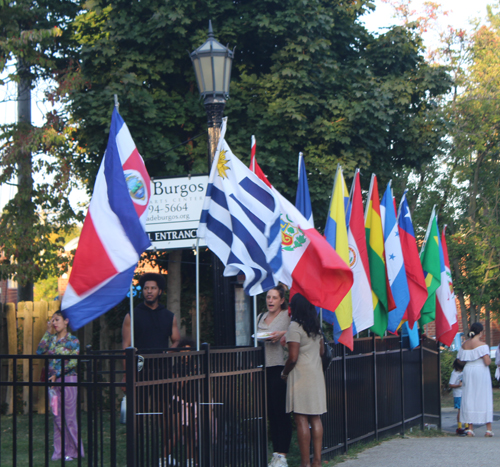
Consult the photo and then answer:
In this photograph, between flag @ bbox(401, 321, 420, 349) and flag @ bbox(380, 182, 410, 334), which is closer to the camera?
flag @ bbox(380, 182, 410, 334)

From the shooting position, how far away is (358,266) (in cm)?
886

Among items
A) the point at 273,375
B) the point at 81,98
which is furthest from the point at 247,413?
the point at 81,98

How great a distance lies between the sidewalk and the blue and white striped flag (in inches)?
106

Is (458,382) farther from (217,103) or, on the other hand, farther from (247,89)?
(217,103)

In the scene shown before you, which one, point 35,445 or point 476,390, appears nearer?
point 35,445

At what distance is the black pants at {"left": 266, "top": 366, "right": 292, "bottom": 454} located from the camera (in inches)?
285

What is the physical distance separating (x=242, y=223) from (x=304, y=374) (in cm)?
160

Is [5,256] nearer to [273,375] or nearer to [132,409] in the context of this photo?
[273,375]

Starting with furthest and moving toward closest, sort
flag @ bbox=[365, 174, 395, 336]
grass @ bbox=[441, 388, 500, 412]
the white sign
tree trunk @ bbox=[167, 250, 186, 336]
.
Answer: grass @ bbox=[441, 388, 500, 412]
tree trunk @ bbox=[167, 250, 186, 336]
flag @ bbox=[365, 174, 395, 336]
the white sign

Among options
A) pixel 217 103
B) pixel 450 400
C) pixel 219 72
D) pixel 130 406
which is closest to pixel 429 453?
pixel 217 103

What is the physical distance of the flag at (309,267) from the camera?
7207 mm

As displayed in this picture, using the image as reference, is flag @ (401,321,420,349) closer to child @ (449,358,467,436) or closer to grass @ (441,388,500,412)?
child @ (449,358,467,436)

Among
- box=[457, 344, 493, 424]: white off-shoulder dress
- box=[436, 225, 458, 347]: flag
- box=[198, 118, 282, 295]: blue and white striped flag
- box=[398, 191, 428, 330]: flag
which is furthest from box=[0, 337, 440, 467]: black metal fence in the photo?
box=[436, 225, 458, 347]: flag

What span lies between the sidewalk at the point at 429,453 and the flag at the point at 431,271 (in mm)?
2042
